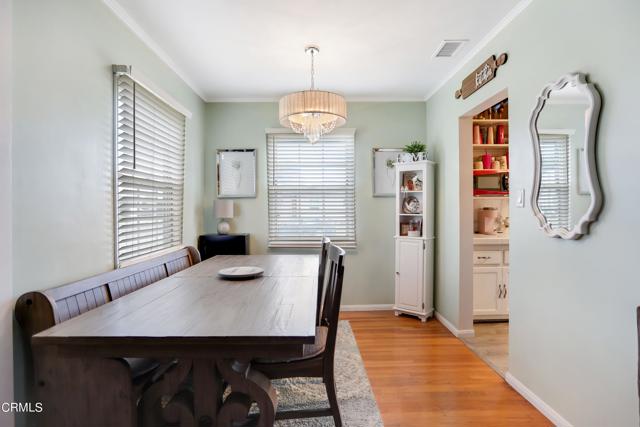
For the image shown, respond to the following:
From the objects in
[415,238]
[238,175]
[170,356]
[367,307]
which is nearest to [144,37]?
[238,175]

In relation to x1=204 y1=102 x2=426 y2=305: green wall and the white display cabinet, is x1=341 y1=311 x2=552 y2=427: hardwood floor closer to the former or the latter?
the white display cabinet

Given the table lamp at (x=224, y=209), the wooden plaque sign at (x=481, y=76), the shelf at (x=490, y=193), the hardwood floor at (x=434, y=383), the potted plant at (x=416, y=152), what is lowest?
the hardwood floor at (x=434, y=383)

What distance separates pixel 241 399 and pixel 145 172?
193 centimetres

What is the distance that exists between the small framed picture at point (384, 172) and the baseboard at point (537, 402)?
2.25 meters

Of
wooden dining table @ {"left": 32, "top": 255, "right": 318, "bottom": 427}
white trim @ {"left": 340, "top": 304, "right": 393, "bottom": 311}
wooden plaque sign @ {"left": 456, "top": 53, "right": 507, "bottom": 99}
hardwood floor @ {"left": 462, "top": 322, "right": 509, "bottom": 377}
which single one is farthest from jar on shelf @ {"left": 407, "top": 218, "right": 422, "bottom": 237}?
wooden dining table @ {"left": 32, "top": 255, "right": 318, "bottom": 427}

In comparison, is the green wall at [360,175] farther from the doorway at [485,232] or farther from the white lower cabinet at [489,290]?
the white lower cabinet at [489,290]

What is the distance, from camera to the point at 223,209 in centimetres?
375

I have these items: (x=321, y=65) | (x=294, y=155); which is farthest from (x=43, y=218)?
(x=294, y=155)

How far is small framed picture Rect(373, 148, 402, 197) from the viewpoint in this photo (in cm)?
405

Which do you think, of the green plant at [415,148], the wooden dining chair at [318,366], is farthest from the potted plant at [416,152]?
the wooden dining chair at [318,366]

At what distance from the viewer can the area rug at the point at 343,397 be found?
1.93 m

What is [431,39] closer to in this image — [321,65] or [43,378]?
[321,65]

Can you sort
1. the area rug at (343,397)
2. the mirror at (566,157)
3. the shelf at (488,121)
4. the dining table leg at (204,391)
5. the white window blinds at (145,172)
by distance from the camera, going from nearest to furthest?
the dining table leg at (204,391) → the mirror at (566,157) → the area rug at (343,397) → the white window blinds at (145,172) → the shelf at (488,121)

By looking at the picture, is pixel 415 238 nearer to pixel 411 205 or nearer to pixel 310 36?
pixel 411 205
